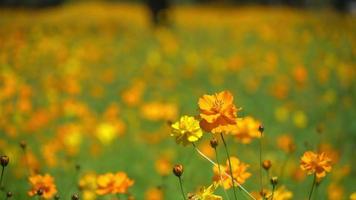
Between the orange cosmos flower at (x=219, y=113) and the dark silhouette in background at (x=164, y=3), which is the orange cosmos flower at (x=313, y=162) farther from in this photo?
the dark silhouette in background at (x=164, y=3)

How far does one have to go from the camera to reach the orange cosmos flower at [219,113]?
1.24m

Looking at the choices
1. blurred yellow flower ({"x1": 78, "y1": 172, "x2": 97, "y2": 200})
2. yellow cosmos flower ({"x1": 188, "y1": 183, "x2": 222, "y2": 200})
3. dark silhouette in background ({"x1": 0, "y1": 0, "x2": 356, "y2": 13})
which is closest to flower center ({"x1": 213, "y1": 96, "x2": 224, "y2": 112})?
yellow cosmos flower ({"x1": 188, "y1": 183, "x2": 222, "y2": 200})

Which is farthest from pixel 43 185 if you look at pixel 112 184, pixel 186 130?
pixel 186 130

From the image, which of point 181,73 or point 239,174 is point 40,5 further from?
point 239,174

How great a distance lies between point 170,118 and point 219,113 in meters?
1.99

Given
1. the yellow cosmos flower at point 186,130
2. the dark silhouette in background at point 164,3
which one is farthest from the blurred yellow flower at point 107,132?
the dark silhouette in background at point 164,3

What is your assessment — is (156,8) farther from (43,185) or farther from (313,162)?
(313,162)

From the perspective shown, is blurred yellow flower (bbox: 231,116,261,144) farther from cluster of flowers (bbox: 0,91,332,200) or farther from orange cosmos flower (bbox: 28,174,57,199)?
orange cosmos flower (bbox: 28,174,57,199)

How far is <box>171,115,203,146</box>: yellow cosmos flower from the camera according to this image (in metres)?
1.30

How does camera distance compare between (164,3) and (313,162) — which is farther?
(164,3)

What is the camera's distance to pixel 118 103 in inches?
185

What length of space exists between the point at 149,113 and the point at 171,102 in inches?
35.6

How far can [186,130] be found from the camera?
1.31 meters

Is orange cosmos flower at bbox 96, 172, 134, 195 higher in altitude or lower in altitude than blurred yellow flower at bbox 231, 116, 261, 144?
lower
